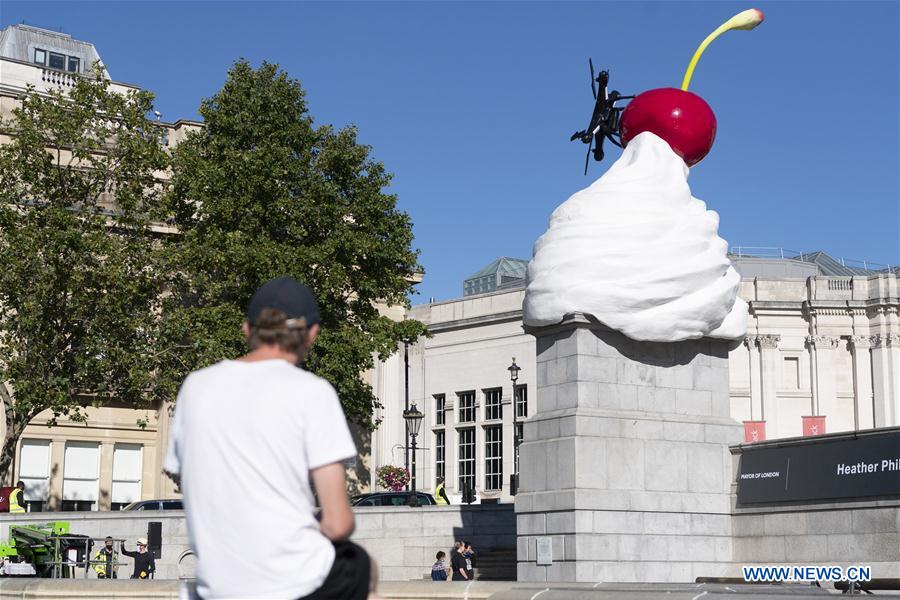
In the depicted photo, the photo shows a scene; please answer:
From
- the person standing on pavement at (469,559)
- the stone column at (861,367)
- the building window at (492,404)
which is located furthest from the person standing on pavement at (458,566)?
the stone column at (861,367)

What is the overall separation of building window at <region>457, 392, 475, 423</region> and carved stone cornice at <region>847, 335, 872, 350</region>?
23.9 metres

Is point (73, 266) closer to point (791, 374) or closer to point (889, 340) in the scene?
point (791, 374)

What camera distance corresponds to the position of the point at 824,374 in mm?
78188

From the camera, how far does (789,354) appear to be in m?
78.6

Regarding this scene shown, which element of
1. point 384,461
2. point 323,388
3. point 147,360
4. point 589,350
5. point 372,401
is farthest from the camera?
point 384,461

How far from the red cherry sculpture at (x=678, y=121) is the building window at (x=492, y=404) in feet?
157

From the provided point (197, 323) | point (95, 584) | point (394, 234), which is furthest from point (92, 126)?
point (95, 584)

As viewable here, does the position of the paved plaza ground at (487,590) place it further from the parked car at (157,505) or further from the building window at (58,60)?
the building window at (58,60)

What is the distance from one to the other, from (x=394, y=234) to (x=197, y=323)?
7.71 m

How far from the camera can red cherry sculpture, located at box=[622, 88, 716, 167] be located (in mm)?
23422

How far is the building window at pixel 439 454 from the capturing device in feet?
242

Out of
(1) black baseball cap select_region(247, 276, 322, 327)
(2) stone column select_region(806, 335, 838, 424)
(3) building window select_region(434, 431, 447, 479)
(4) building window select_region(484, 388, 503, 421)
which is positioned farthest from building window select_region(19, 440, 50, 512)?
(1) black baseball cap select_region(247, 276, 322, 327)

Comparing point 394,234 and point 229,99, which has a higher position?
point 229,99

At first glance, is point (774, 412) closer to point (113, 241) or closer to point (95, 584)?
point (113, 241)
